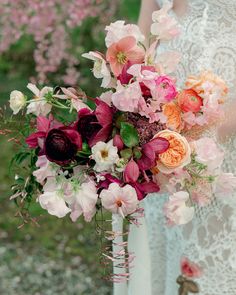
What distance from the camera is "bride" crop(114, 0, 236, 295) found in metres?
2.33

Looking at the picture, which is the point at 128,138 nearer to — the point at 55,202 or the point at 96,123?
the point at 96,123

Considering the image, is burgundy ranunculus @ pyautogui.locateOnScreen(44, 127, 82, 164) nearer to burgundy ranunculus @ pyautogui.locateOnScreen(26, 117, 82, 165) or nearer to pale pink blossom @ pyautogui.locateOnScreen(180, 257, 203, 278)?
burgundy ranunculus @ pyautogui.locateOnScreen(26, 117, 82, 165)

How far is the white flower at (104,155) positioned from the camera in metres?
1.79

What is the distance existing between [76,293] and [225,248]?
2.33 meters

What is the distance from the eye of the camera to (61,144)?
177cm

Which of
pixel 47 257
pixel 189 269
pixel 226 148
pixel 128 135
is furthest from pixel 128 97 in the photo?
pixel 47 257

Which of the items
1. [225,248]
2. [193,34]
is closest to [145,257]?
[225,248]

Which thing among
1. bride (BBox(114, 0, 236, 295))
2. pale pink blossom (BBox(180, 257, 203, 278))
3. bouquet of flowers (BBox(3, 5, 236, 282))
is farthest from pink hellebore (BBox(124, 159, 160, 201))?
pale pink blossom (BBox(180, 257, 203, 278))

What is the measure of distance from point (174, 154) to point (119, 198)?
160 millimetres

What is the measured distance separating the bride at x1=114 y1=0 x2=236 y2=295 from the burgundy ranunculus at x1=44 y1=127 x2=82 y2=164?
0.58m

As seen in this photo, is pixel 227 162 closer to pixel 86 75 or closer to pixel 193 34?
pixel 193 34

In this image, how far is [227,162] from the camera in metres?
2.32

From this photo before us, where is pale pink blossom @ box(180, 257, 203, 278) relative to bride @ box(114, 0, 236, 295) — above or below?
below

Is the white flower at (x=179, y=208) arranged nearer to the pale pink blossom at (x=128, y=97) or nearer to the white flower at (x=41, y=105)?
the pale pink blossom at (x=128, y=97)
